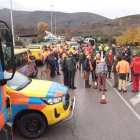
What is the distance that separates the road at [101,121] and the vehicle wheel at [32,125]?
0.18 metres

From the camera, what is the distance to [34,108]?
5.98m

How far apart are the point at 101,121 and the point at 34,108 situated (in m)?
2.35

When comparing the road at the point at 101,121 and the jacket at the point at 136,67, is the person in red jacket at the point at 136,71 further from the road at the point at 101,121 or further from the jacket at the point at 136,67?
the road at the point at 101,121

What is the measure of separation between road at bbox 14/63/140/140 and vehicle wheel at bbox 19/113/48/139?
0.60ft

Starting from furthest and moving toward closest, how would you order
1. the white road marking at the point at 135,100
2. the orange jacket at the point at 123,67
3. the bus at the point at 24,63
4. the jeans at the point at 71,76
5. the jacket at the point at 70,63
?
the bus at the point at 24,63 < the jeans at the point at 71,76 < the jacket at the point at 70,63 < the orange jacket at the point at 123,67 < the white road marking at the point at 135,100

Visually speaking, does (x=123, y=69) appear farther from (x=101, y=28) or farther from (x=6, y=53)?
(x=101, y=28)

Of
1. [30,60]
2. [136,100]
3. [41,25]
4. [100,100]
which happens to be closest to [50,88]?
[100,100]

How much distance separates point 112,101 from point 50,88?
3.79 metres

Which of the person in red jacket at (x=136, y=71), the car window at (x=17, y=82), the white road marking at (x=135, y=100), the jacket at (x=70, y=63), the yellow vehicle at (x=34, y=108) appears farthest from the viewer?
the jacket at (x=70, y=63)

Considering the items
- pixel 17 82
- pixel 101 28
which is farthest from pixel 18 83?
pixel 101 28

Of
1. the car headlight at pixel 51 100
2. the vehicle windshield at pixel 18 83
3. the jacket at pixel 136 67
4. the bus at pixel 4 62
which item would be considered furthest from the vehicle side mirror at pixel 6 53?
the jacket at pixel 136 67

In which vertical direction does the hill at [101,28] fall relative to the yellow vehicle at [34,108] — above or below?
above

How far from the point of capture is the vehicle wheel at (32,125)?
19.9 feet

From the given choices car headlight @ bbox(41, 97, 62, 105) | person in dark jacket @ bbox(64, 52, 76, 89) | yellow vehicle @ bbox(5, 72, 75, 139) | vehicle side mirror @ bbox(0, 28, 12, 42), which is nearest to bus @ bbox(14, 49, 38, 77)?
person in dark jacket @ bbox(64, 52, 76, 89)
